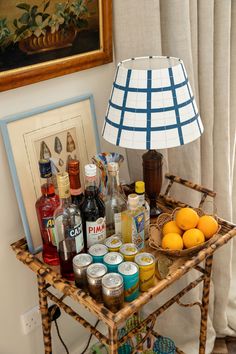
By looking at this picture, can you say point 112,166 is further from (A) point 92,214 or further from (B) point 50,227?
(B) point 50,227

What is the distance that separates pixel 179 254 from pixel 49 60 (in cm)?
68

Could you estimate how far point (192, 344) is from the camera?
1826 millimetres

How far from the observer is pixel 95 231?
119cm

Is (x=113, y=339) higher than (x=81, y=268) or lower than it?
lower

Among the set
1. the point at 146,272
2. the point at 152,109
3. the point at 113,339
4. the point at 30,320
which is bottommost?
the point at 30,320

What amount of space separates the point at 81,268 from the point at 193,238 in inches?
13.4

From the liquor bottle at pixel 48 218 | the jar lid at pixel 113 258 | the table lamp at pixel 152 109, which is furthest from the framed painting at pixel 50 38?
the jar lid at pixel 113 258

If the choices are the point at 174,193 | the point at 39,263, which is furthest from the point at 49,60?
the point at 174,193

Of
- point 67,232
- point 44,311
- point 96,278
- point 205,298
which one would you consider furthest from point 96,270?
point 205,298

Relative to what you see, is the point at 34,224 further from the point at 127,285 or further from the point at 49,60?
the point at 49,60

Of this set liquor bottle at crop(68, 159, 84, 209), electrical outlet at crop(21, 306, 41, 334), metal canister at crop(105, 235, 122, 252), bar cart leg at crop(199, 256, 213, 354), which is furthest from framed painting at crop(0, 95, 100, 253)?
bar cart leg at crop(199, 256, 213, 354)

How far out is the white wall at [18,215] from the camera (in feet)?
4.12

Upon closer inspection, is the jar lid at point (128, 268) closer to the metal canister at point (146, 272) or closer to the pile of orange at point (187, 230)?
the metal canister at point (146, 272)

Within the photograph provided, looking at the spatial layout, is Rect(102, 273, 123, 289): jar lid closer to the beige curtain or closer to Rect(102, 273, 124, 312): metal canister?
Rect(102, 273, 124, 312): metal canister
